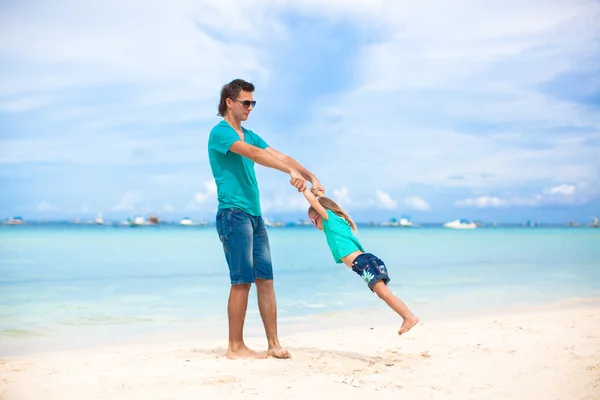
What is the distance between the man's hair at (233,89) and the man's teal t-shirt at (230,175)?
176mm

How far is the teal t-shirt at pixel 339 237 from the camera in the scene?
4.20 metres

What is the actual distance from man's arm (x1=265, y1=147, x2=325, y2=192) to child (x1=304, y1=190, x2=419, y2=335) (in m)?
0.07

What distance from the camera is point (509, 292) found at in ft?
32.8

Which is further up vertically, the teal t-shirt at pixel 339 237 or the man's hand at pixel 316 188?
the man's hand at pixel 316 188

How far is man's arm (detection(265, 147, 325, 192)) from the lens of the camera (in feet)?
14.2

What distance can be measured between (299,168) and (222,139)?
0.60 m

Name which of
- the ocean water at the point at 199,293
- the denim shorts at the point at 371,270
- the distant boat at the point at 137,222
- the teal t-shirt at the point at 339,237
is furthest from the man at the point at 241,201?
the distant boat at the point at 137,222

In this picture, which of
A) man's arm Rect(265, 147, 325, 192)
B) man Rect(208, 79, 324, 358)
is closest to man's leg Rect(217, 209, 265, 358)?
man Rect(208, 79, 324, 358)

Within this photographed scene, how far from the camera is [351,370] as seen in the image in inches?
153

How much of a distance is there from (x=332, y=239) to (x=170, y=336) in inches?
107

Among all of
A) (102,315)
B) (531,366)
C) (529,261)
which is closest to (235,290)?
(531,366)

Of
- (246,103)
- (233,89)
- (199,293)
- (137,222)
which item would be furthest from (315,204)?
(137,222)

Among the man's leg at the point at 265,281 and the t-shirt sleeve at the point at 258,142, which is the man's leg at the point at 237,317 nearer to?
the man's leg at the point at 265,281

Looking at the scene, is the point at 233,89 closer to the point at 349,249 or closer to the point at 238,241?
the point at 238,241
